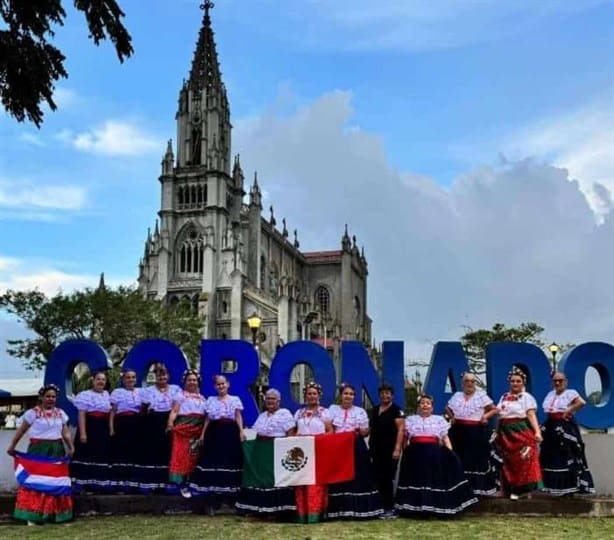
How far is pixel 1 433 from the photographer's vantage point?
41.6 ft

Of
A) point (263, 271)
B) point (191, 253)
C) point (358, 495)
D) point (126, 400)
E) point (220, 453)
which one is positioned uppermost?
point (263, 271)

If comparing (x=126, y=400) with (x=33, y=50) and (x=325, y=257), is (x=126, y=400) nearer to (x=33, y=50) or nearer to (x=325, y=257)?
(x=33, y=50)

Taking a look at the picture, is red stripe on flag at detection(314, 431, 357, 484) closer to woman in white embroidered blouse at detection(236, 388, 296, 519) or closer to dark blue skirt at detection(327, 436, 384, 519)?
dark blue skirt at detection(327, 436, 384, 519)

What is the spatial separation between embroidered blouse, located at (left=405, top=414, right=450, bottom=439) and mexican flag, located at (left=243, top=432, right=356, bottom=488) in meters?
0.77

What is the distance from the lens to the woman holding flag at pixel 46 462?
10.3 m

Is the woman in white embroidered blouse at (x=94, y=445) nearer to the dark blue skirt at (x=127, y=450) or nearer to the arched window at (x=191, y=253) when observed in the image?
the dark blue skirt at (x=127, y=450)

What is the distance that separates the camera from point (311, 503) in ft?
33.1

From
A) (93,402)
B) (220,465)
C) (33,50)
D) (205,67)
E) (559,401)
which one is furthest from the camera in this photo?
(205,67)

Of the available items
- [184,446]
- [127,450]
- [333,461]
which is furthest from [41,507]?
[333,461]

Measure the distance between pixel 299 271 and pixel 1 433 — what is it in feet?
257

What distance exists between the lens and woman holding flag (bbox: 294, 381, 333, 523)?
10078 millimetres

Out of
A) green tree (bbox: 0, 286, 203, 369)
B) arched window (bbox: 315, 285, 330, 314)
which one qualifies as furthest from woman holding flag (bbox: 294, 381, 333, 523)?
arched window (bbox: 315, 285, 330, 314)

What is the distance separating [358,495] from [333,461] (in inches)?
21.6

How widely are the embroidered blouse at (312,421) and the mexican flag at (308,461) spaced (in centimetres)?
11
